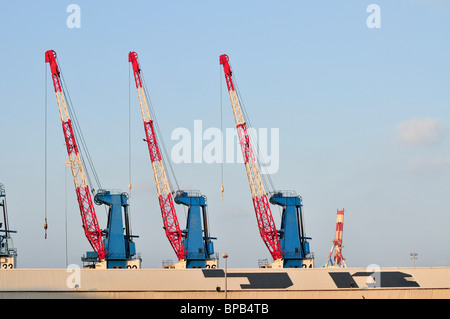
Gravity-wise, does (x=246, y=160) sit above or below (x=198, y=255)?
above

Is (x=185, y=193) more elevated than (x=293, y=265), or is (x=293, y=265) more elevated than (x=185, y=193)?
(x=185, y=193)

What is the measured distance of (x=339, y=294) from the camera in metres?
107

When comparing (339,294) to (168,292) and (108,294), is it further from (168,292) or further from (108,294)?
(108,294)

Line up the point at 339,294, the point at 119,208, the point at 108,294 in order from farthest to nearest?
the point at 119,208 < the point at 339,294 < the point at 108,294

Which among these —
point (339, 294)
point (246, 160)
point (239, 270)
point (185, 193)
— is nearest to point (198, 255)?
point (185, 193)

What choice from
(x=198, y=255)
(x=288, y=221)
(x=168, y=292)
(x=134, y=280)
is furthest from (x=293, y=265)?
(x=168, y=292)

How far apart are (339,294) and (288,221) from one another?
173 ft

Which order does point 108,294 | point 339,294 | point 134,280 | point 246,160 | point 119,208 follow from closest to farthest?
1. point 108,294
2. point 339,294
3. point 134,280
4. point 119,208
5. point 246,160

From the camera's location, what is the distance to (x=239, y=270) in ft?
395

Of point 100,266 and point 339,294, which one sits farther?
point 100,266

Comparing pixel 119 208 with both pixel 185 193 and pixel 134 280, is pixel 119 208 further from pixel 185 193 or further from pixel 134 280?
pixel 134 280

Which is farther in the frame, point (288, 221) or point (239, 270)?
point (288, 221)
